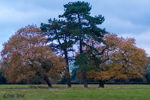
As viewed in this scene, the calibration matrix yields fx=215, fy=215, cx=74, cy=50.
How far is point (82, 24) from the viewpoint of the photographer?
39594mm

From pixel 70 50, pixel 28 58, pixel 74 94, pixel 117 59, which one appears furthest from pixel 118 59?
pixel 74 94

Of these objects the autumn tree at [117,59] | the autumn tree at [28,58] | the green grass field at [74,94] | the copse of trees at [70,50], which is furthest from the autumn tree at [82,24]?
the green grass field at [74,94]

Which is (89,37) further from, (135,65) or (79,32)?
(135,65)

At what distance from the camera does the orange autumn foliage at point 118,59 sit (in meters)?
40.8

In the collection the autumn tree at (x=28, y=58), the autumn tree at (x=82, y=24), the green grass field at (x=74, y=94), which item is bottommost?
the green grass field at (x=74, y=94)

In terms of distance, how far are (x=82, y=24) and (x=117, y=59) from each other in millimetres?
9682

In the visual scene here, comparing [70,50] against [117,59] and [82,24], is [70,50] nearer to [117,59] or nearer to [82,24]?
[82,24]

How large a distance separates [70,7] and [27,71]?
13.7 meters

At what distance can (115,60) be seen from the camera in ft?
138

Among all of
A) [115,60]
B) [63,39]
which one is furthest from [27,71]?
[115,60]

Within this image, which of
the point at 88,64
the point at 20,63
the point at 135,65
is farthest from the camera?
the point at 135,65

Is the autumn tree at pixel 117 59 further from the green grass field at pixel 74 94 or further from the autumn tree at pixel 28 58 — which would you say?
the green grass field at pixel 74 94

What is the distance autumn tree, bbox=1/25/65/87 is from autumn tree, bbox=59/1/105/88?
4.84m

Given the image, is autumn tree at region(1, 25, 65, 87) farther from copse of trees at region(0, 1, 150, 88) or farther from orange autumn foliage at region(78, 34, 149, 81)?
orange autumn foliage at region(78, 34, 149, 81)
